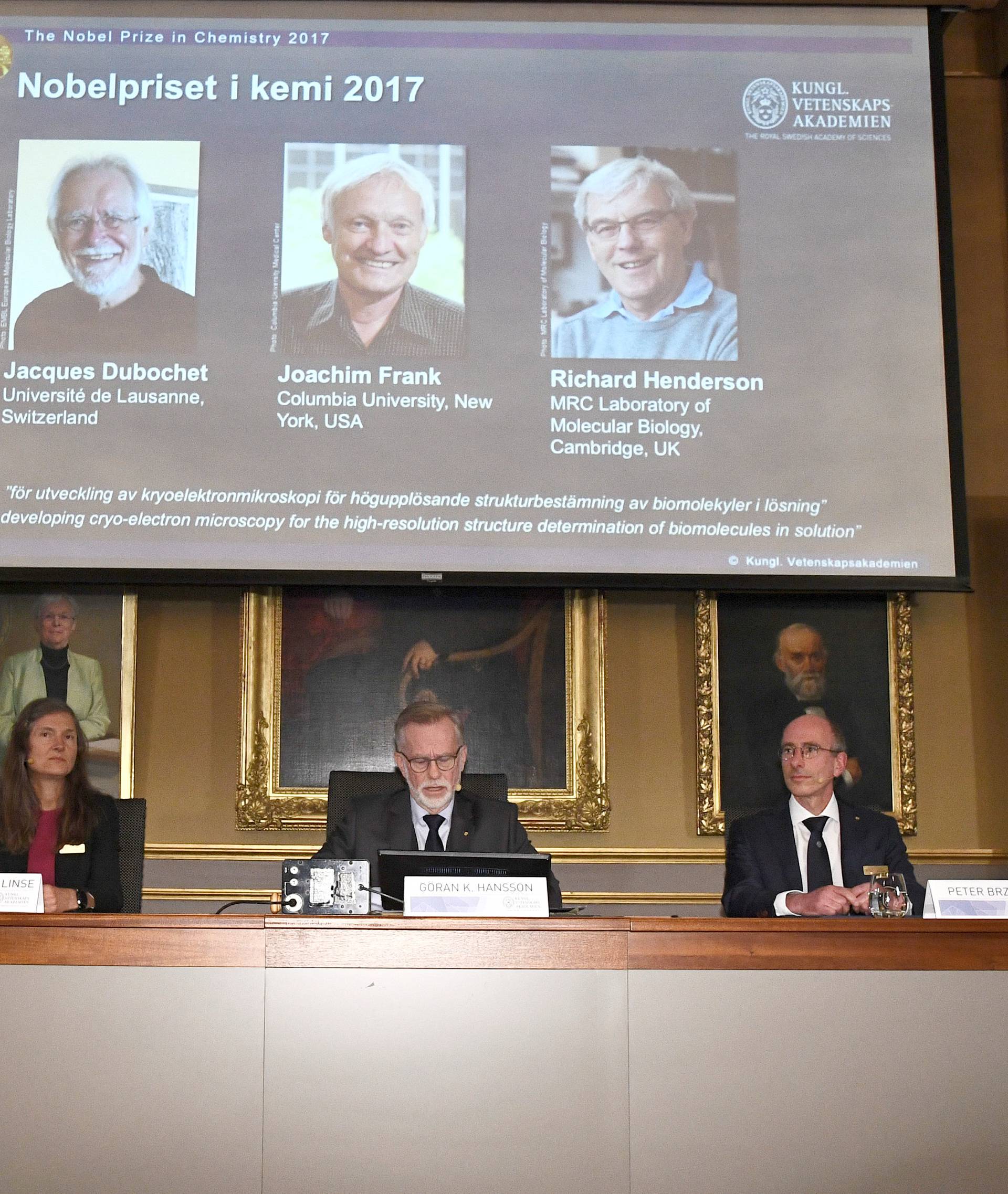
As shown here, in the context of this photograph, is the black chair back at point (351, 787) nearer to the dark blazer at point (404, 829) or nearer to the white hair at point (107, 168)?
the dark blazer at point (404, 829)

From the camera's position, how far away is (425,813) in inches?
149

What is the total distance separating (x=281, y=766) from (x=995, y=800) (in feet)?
8.18

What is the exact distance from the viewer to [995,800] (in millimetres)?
4617

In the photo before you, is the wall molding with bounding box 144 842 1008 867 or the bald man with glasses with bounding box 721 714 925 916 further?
the wall molding with bounding box 144 842 1008 867

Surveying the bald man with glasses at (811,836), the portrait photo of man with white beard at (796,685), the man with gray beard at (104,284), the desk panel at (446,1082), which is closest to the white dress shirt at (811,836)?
the bald man with glasses at (811,836)

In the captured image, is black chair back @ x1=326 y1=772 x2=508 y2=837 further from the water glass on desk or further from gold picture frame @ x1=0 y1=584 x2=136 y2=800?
the water glass on desk

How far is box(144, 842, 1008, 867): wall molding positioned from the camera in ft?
14.5

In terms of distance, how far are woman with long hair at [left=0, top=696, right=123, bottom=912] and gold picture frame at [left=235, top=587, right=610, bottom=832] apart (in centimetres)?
63

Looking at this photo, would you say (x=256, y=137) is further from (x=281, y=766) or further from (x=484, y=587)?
(x=281, y=766)

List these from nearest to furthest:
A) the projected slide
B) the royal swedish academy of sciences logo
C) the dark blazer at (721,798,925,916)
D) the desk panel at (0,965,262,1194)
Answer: the desk panel at (0,965,262,1194) < the dark blazer at (721,798,925,916) < the projected slide < the royal swedish academy of sciences logo

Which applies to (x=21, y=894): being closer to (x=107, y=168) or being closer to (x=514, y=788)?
(x=514, y=788)

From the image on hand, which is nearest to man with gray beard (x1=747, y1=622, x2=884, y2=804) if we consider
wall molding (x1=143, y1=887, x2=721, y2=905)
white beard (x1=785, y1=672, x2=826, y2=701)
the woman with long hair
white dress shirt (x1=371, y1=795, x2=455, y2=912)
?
white beard (x1=785, y1=672, x2=826, y2=701)

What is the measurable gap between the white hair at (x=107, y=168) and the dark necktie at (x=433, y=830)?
218 centimetres

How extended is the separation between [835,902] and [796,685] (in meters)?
1.69
